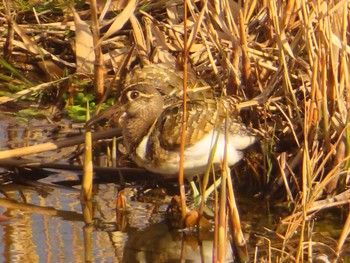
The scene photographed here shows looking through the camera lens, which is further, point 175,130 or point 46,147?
point 46,147

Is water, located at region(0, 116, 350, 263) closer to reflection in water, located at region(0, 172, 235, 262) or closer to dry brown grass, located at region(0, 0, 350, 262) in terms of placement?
reflection in water, located at region(0, 172, 235, 262)

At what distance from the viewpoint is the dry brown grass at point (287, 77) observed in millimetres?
4602

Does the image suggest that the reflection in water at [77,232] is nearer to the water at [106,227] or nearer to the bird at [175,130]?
the water at [106,227]

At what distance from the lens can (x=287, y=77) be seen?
15.9 feet

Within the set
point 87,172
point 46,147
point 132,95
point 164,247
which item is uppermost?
point 132,95

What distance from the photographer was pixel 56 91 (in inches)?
249

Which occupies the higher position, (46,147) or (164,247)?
(46,147)

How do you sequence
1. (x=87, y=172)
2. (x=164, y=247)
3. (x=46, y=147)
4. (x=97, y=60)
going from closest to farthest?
(x=164, y=247) → (x=87, y=172) → (x=46, y=147) → (x=97, y=60)

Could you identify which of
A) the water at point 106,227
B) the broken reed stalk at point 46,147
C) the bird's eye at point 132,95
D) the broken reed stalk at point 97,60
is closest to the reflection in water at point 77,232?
the water at point 106,227

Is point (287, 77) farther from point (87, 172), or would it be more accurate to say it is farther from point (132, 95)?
point (87, 172)

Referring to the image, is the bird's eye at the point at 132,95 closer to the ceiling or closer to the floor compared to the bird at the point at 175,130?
closer to the ceiling

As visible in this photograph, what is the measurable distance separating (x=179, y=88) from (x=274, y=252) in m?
1.58

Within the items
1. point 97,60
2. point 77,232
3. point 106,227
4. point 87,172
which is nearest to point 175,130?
point 87,172

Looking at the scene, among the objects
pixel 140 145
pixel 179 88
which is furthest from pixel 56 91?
pixel 140 145
